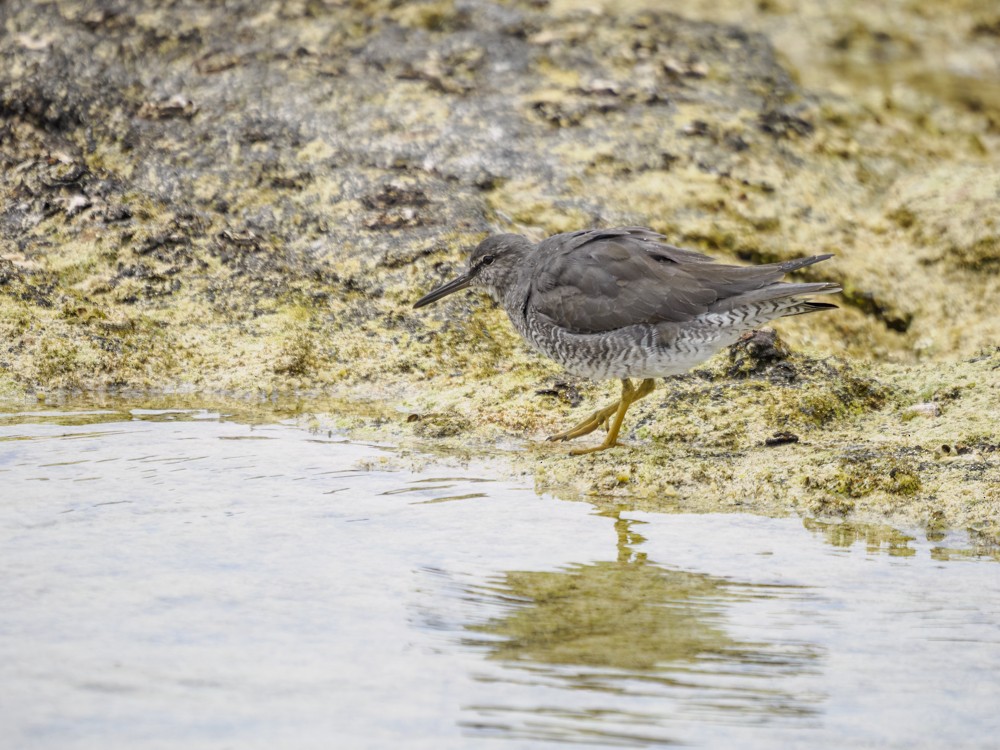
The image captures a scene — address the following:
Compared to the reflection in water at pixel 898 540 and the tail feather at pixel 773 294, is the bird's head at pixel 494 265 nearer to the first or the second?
the tail feather at pixel 773 294

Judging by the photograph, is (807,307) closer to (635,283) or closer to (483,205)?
(635,283)

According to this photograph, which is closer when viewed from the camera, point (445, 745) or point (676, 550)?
point (445, 745)

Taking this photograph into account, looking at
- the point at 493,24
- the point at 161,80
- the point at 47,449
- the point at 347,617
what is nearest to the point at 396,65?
the point at 493,24

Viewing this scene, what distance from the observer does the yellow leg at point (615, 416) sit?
19.5 feet

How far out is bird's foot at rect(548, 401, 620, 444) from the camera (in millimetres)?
6184

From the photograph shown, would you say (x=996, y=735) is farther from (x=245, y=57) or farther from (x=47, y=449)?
(x=245, y=57)

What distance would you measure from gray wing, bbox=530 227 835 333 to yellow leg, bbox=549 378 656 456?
0.39 m

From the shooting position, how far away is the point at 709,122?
8953 millimetres

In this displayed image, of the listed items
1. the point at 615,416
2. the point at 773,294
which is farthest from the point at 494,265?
the point at 773,294

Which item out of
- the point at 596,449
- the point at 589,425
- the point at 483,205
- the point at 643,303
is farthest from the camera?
the point at 483,205

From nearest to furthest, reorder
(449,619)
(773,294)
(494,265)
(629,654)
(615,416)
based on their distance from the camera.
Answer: (629,654) → (449,619) → (773,294) → (615,416) → (494,265)

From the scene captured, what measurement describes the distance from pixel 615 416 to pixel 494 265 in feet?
4.80

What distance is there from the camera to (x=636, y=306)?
19.7 ft

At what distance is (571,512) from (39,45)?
246 inches
